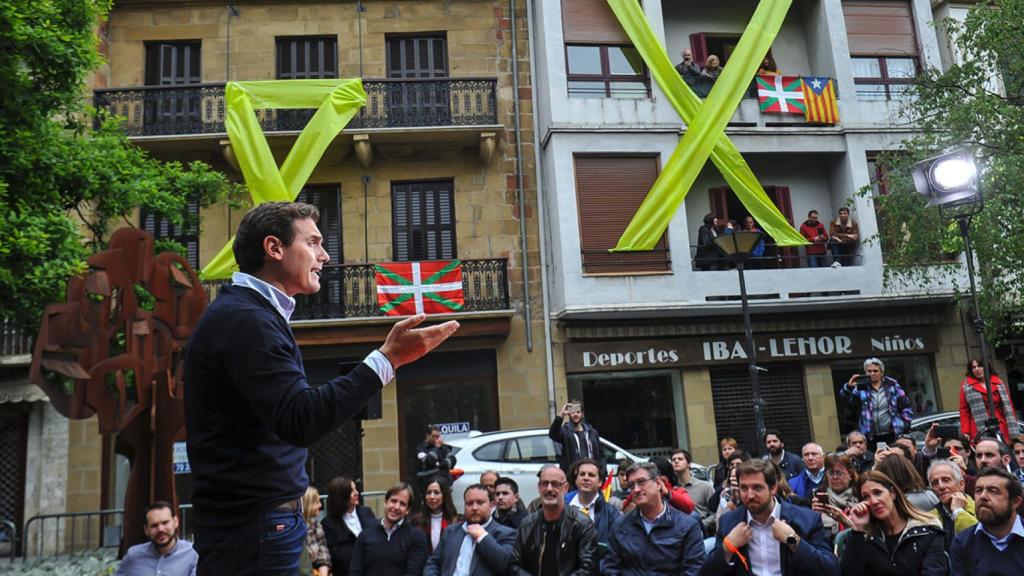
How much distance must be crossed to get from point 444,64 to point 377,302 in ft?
19.5

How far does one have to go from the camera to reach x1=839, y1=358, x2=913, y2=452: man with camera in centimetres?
1021

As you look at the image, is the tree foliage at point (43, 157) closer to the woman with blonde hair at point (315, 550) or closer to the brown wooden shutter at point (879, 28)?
the woman with blonde hair at point (315, 550)

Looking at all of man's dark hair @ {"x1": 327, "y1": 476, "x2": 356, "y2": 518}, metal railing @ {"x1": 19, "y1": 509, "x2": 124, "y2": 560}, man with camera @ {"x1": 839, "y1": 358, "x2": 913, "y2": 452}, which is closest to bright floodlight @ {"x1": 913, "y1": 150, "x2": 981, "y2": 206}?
man with camera @ {"x1": 839, "y1": 358, "x2": 913, "y2": 452}

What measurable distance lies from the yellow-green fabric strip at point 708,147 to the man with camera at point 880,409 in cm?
610

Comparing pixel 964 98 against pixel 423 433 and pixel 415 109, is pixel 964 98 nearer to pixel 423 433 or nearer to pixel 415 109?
pixel 415 109

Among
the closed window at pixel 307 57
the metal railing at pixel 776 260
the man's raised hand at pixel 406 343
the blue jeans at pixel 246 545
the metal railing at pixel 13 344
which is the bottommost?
the blue jeans at pixel 246 545

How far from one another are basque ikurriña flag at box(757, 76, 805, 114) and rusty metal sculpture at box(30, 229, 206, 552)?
14.2 m

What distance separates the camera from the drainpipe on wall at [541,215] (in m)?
17.0

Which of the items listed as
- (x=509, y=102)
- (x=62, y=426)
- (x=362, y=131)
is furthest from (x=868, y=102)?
(x=62, y=426)

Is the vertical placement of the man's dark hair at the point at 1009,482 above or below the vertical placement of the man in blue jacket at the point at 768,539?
above

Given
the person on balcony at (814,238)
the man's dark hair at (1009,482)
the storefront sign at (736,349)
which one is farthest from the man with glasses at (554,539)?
the person on balcony at (814,238)

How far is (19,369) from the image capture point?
631 inches

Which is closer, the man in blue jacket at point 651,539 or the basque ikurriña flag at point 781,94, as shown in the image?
the man in blue jacket at point 651,539

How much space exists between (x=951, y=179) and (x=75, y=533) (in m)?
13.6
